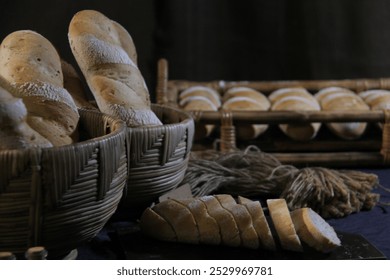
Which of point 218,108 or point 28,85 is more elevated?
point 28,85

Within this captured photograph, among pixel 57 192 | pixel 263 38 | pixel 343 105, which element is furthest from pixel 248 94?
pixel 57 192

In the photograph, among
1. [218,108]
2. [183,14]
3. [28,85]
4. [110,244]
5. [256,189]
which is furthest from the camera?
[183,14]

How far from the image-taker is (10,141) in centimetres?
69

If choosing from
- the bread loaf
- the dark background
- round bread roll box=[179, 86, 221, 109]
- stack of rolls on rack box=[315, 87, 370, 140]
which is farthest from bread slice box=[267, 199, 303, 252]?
the dark background

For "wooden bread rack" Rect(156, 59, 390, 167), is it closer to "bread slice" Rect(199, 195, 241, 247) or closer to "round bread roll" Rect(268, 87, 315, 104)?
"round bread roll" Rect(268, 87, 315, 104)

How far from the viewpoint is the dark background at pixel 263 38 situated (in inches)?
76.2

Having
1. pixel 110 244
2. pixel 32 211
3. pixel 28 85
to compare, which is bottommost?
pixel 110 244

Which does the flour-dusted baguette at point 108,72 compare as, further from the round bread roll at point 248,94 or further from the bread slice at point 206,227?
the round bread roll at point 248,94

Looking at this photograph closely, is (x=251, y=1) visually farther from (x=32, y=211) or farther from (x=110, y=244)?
(x=32, y=211)

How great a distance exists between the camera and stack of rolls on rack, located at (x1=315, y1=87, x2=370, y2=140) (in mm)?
1443

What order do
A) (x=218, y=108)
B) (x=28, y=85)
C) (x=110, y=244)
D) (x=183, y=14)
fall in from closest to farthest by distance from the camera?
(x=28, y=85)
(x=110, y=244)
(x=218, y=108)
(x=183, y=14)
